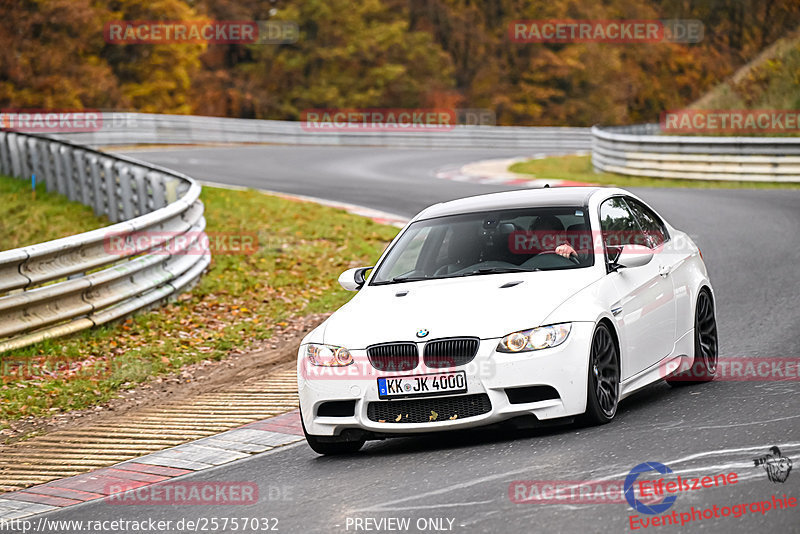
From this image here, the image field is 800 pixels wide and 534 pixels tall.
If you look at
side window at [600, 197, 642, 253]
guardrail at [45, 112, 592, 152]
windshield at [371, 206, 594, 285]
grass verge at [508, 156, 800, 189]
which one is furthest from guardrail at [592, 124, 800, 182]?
guardrail at [45, 112, 592, 152]

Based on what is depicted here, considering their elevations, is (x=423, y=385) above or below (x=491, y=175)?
above

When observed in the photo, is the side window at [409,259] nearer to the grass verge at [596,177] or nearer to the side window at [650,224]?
the side window at [650,224]

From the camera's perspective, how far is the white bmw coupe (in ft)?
22.4

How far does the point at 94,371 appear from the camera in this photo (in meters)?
10.4

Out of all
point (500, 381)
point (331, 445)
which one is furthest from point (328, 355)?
point (500, 381)

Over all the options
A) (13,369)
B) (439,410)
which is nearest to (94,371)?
(13,369)

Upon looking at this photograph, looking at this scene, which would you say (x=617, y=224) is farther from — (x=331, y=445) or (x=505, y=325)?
(x=331, y=445)

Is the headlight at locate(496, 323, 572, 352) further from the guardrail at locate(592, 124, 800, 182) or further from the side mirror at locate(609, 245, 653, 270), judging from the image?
the guardrail at locate(592, 124, 800, 182)

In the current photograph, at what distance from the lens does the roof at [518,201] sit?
27.3ft

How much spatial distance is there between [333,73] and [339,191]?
1614 inches

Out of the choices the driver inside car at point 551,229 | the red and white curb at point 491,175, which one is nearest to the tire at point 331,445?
the driver inside car at point 551,229

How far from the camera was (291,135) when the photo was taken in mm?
43656

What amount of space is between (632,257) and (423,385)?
1.80 metres

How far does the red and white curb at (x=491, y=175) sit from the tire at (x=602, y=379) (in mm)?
15806
